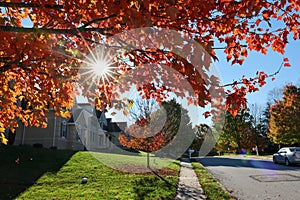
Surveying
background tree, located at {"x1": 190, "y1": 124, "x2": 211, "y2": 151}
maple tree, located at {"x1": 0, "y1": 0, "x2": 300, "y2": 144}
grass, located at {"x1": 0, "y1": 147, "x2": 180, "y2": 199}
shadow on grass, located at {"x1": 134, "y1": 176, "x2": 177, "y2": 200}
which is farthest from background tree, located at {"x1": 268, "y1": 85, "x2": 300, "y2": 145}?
maple tree, located at {"x1": 0, "y1": 0, "x2": 300, "y2": 144}

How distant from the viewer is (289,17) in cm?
503

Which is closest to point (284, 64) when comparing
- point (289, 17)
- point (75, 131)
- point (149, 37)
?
point (289, 17)

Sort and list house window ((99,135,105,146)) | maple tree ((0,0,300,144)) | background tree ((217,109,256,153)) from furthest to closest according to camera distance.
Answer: background tree ((217,109,256,153)) < house window ((99,135,105,146)) < maple tree ((0,0,300,144))

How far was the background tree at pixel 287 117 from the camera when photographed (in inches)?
1280

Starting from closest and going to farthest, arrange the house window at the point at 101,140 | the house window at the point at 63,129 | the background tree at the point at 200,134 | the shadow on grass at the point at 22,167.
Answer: the shadow on grass at the point at 22,167 → the house window at the point at 63,129 → the house window at the point at 101,140 → the background tree at the point at 200,134

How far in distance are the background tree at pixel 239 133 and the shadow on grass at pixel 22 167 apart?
40877mm

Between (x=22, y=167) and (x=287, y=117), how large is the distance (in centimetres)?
3154

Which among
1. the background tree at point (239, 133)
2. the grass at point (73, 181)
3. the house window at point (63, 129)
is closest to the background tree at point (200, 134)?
the background tree at point (239, 133)

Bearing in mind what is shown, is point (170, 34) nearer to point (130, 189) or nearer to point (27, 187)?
point (130, 189)

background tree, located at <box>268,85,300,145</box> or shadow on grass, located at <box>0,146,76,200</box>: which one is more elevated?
background tree, located at <box>268,85,300,145</box>

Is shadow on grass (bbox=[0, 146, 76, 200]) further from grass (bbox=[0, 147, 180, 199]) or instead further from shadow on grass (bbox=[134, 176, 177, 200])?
shadow on grass (bbox=[134, 176, 177, 200])

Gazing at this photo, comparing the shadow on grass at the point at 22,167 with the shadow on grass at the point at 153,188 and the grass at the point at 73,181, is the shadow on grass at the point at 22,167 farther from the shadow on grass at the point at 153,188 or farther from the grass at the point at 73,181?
the shadow on grass at the point at 153,188

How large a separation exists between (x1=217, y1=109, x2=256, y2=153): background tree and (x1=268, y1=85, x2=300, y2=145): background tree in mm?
13752

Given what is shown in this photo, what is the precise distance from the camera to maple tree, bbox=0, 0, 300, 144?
3.70m
